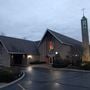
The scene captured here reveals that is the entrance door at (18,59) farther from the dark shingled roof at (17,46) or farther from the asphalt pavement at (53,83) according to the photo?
the asphalt pavement at (53,83)

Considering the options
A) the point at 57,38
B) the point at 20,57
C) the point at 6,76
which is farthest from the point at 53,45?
the point at 6,76

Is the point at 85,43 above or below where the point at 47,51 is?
above

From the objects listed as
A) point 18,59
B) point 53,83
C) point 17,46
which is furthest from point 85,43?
point 53,83

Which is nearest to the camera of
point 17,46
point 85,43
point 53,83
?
point 53,83

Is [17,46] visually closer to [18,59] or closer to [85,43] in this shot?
[18,59]

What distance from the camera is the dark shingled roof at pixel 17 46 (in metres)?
41.4

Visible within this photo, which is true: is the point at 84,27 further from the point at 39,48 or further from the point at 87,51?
the point at 39,48

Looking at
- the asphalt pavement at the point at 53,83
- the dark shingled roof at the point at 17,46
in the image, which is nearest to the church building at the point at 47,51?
the dark shingled roof at the point at 17,46

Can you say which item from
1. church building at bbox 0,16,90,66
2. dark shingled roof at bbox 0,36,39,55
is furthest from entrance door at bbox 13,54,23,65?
dark shingled roof at bbox 0,36,39,55

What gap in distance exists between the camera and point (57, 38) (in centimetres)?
4234

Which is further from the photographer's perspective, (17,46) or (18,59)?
(18,59)

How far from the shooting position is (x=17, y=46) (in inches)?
1737

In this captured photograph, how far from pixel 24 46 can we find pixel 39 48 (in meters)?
3.94

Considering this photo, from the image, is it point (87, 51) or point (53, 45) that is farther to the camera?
point (53, 45)
